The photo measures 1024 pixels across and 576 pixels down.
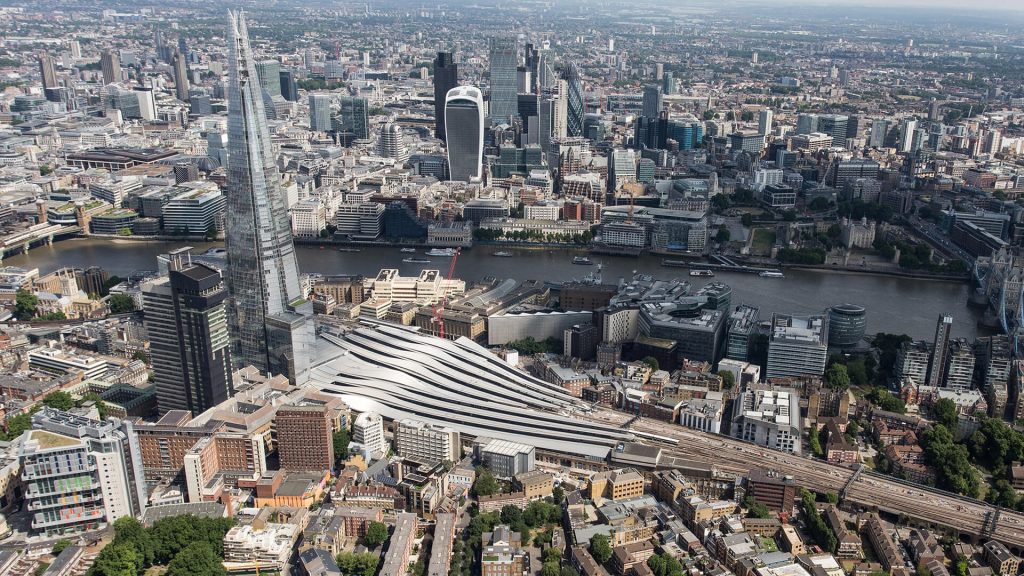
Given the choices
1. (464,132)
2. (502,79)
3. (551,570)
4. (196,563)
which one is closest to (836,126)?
(502,79)

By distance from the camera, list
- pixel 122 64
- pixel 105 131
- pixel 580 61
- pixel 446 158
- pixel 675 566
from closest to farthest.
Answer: pixel 675 566 < pixel 446 158 < pixel 105 131 < pixel 122 64 < pixel 580 61

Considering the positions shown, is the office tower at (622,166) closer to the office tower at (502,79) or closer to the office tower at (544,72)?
the office tower at (502,79)

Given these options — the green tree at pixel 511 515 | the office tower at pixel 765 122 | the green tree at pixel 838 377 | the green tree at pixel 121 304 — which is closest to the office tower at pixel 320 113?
the office tower at pixel 765 122

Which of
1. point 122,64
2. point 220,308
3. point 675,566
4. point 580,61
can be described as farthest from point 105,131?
point 580,61

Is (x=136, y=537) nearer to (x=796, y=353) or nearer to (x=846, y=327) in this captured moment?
(x=796, y=353)

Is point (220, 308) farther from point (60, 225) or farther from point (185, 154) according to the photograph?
point (185, 154)

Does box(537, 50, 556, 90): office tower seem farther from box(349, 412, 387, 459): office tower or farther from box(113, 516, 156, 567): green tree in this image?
box(113, 516, 156, 567): green tree
